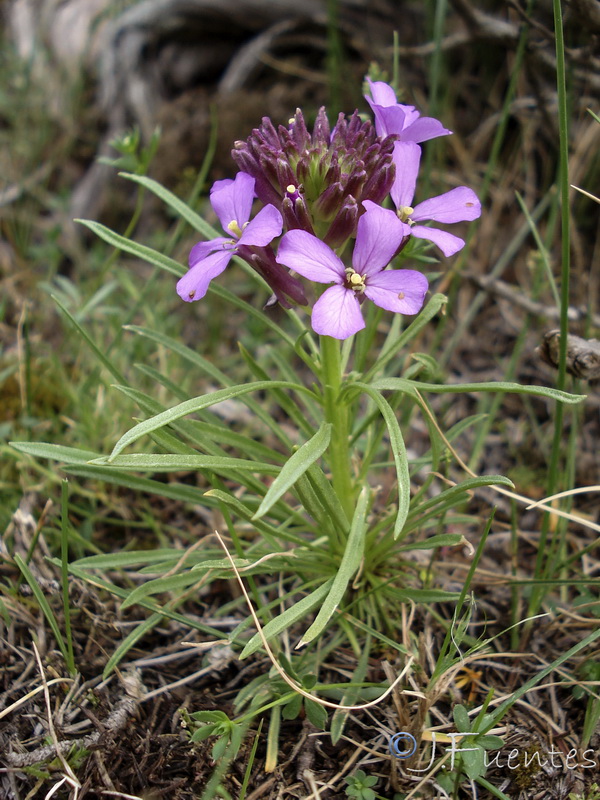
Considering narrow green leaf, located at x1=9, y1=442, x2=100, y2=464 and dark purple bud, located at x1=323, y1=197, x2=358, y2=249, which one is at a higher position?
dark purple bud, located at x1=323, y1=197, x2=358, y2=249

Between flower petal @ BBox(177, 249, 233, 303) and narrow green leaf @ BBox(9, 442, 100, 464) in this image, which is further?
narrow green leaf @ BBox(9, 442, 100, 464)

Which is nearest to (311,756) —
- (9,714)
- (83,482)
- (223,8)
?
(9,714)

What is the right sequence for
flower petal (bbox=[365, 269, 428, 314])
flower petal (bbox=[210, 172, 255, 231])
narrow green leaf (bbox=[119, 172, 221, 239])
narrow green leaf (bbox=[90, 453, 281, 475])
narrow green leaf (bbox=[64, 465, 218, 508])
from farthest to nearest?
1. narrow green leaf (bbox=[119, 172, 221, 239])
2. narrow green leaf (bbox=[64, 465, 218, 508])
3. flower petal (bbox=[210, 172, 255, 231])
4. narrow green leaf (bbox=[90, 453, 281, 475])
5. flower petal (bbox=[365, 269, 428, 314])

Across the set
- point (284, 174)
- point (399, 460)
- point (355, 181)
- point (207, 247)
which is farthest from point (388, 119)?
point (399, 460)

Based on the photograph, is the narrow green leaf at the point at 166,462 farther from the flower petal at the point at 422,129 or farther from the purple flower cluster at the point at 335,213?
the flower petal at the point at 422,129

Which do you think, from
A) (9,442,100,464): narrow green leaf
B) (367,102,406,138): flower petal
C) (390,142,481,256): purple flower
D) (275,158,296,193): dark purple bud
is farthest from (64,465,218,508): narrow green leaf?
(367,102,406,138): flower petal

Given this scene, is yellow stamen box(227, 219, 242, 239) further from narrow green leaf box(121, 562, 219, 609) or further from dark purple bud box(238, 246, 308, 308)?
narrow green leaf box(121, 562, 219, 609)

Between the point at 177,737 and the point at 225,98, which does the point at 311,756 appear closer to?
the point at 177,737

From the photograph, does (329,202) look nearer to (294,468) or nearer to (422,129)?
(422,129)
